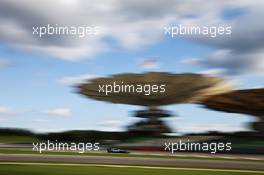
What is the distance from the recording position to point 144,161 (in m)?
25.4

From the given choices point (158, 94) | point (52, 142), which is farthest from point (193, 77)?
point (52, 142)

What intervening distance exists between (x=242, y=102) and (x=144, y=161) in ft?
20.3

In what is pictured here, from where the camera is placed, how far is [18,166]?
22578 millimetres

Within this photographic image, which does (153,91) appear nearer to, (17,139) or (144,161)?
(144,161)

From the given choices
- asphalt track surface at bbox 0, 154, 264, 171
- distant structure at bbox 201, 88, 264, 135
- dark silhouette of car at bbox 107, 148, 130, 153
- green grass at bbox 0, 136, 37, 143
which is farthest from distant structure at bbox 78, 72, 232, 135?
green grass at bbox 0, 136, 37, 143

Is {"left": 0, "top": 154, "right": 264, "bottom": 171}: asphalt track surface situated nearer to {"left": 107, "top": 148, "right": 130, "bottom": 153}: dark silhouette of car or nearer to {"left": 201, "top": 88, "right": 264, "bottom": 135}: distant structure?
{"left": 107, "top": 148, "right": 130, "bottom": 153}: dark silhouette of car

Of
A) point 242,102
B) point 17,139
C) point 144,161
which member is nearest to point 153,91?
point 144,161

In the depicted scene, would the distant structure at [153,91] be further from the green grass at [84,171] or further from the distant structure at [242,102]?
the green grass at [84,171]

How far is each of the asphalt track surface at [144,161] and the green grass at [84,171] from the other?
1.59 meters

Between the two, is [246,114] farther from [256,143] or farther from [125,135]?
[125,135]

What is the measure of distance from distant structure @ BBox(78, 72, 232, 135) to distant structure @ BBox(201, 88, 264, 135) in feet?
2.02

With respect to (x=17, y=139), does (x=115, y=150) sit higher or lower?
lower

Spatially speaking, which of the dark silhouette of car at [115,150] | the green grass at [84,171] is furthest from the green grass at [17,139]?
the dark silhouette of car at [115,150]

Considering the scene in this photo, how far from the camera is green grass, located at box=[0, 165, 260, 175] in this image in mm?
20750
